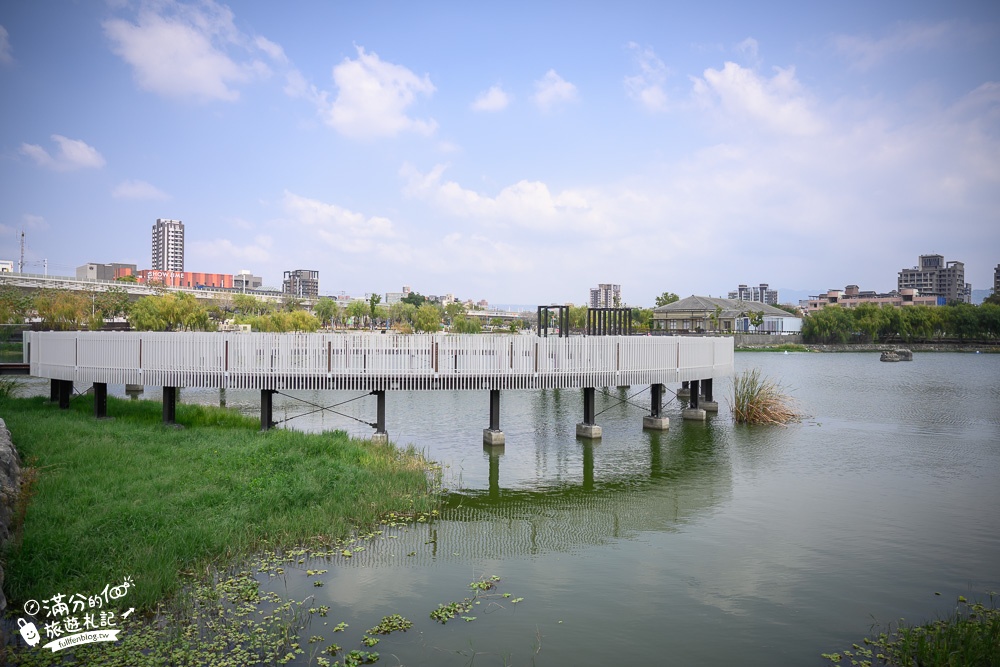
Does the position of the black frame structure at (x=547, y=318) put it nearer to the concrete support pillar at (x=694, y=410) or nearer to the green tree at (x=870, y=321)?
the concrete support pillar at (x=694, y=410)

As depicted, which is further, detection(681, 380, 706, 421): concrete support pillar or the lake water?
detection(681, 380, 706, 421): concrete support pillar

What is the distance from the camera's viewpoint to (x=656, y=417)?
23.5 metres

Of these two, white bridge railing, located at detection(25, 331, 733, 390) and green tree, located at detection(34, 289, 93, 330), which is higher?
green tree, located at detection(34, 289, 93, 330)

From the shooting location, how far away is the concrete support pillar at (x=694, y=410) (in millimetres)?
25562

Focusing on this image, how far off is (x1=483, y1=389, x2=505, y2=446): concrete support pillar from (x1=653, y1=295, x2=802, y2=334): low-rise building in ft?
153

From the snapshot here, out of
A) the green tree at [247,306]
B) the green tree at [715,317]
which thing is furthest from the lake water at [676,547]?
the green tree at [247,306]

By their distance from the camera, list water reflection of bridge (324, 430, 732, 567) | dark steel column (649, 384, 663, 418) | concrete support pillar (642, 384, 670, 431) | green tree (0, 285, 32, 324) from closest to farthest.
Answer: water reflection of bridge (324, 430, 732, 567) → concrete support pillar (642, 384, 670, 431) → dark steel column (649, 384, 663, 418) → green tree (0, 285, 32, 324)

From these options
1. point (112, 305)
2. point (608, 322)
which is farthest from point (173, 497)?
point (112, 305)

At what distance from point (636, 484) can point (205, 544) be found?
9.76m

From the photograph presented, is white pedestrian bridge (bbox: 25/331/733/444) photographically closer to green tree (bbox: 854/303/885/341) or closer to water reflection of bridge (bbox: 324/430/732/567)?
water reflection of bridge (bbox: 324/430/732/567)

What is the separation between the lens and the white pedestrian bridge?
1862 cm

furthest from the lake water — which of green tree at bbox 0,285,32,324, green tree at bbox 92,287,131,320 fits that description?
green tree at bbox 92,287,131,320

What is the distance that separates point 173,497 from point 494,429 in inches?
411

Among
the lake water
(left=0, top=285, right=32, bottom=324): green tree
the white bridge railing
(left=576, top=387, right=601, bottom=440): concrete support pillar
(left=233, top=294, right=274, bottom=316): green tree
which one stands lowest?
the lake water
